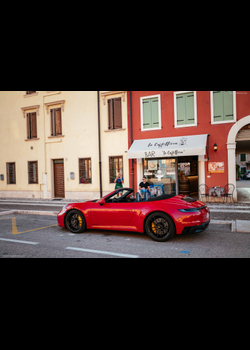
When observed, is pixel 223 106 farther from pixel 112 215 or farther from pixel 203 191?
pixel 112 215

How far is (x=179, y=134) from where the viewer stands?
14.2 m

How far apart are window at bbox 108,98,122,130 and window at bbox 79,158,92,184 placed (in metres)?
2.85

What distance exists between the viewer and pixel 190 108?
14.0 meters

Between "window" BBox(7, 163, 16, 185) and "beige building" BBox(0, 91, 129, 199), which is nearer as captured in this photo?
"beige building" BBox(0, 91, 129, 199)

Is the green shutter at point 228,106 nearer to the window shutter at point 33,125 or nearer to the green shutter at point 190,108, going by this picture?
the green shutter at point 190,108

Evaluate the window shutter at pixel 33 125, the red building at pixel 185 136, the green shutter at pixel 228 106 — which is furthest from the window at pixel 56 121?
the green shutter at pixel 228 106

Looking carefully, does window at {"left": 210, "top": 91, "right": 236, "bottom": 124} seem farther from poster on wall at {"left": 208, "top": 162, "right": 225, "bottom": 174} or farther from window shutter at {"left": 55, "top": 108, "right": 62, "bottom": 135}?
window shutter at {"left": 55, "top": 108, "right": 62, "bottom": 135}

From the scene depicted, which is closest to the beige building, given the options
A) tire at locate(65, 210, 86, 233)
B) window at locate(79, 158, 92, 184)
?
window at locate(79, 158, 92, 184)

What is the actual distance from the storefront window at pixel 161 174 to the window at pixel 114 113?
10.1 feet

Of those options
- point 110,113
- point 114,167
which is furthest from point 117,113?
point 114,167

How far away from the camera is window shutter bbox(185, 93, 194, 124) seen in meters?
13.9

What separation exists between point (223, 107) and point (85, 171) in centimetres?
937

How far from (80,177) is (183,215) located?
12025mm
